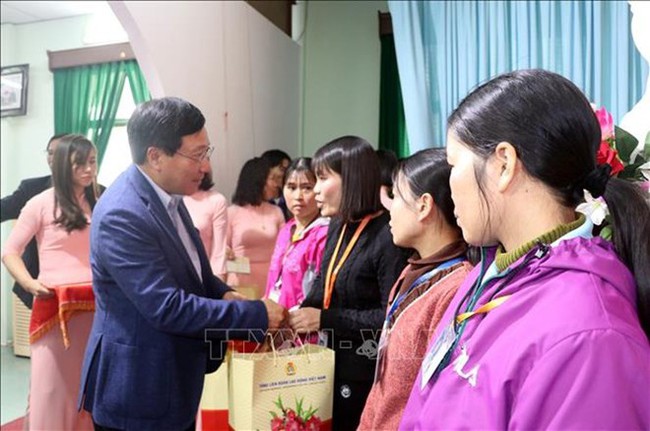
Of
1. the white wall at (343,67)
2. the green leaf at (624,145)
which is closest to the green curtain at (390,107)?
the white wall at (343,67)

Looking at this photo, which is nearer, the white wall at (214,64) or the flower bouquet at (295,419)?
the flower bouquet at (295,419)

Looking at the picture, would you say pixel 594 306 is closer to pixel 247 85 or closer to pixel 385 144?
pixel 247 85

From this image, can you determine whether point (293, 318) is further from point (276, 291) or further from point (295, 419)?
point (276, 291)

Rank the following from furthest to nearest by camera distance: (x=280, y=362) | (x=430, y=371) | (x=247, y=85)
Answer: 1. (x=247, y=85)
2. (x=280, y=362)
3. (x=430, y=371)

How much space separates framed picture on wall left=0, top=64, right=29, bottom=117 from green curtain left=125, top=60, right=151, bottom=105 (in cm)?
256

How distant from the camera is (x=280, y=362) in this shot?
4.17ft

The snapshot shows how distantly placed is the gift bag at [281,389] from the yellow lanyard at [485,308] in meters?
0.65

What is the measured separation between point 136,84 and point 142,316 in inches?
35.6

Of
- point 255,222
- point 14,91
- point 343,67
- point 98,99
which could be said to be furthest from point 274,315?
point 14,91

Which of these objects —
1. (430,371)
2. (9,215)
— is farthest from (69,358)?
(430,371)

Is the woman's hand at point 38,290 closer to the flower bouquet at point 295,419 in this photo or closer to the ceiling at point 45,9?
the flower bouquet at point 295,419

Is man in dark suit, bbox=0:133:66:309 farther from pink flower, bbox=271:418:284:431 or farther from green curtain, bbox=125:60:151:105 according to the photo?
pink flower, bbox=271:418:284:431

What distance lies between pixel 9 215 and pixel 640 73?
9.72 feet

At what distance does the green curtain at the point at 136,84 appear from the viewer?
5.27ft
